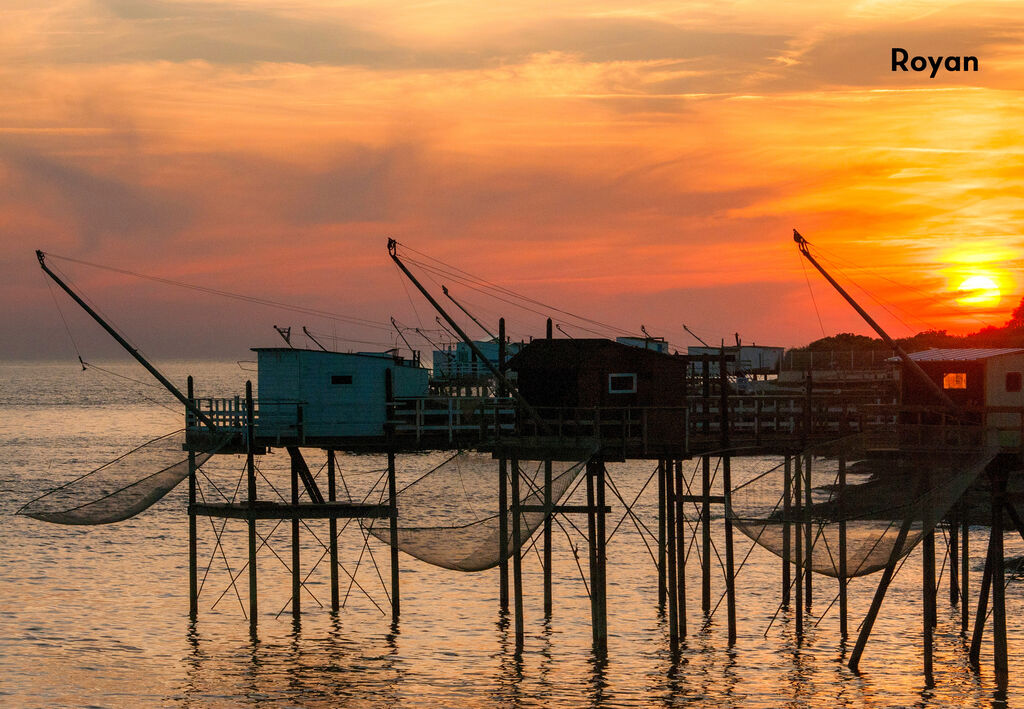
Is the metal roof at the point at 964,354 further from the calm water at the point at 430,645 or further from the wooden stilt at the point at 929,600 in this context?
the wooden stilt at the point at 929,600

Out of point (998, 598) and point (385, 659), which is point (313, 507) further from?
point (998, 598)

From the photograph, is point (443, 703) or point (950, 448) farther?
point (443, 703)

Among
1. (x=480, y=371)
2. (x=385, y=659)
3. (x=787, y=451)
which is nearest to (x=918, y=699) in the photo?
(x=787, y=451)

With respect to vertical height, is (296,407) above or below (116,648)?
above

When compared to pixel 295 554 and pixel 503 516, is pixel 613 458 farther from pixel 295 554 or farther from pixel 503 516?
pixel 295 554

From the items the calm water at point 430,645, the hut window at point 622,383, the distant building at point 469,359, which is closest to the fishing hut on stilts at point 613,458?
the hut window at point 622,383

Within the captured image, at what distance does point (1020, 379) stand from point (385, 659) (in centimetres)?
2402

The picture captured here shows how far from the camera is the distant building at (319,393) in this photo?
3741cm

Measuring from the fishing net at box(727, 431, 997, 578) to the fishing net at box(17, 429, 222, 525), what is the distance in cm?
1607

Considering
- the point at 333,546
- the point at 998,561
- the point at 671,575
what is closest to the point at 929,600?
the point at 998,561

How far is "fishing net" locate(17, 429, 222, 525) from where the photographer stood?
3403 cm

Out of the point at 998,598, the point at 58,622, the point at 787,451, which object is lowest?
the point at 58,622

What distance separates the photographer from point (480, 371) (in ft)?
348

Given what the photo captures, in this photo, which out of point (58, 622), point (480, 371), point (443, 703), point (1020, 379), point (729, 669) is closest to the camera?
point (443, 703)
